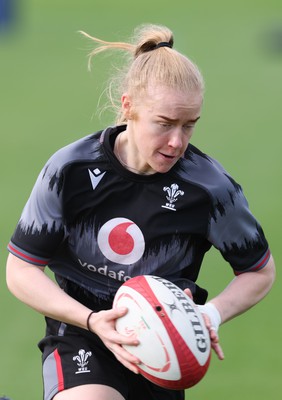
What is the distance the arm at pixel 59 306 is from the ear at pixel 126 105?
0.78 meters

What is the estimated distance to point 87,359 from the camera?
454cm

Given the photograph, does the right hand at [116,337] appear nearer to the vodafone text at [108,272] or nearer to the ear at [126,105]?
the vodafone text at [108,272]

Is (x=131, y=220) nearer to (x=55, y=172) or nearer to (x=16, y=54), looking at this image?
(x=55, y=172)

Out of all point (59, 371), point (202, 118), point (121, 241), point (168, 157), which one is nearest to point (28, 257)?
point (121, 241)

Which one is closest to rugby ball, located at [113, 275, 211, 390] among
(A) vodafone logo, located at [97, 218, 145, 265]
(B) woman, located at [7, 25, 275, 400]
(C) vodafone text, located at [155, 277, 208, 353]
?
(C) vodafone text, located at [155, 277, 208, 353]

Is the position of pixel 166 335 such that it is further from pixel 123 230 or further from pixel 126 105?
pixel 126 105

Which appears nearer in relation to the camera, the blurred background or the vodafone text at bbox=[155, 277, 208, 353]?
the vodafone text at bbox=[155, 277, 208, 353]

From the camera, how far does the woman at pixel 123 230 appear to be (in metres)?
4.41

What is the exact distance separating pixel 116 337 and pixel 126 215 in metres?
0.71

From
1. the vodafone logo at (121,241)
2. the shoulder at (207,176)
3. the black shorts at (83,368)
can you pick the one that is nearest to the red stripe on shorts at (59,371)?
the black shorts at (83,368)

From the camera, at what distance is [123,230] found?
4520 millimetres

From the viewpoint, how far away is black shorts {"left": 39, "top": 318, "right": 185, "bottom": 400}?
14.6 ft

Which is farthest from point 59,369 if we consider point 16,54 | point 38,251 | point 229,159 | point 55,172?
point 16,54

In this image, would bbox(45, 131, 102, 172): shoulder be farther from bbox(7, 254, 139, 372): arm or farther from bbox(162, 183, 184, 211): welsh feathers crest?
bbox(7, 254, 139, 372): arm
